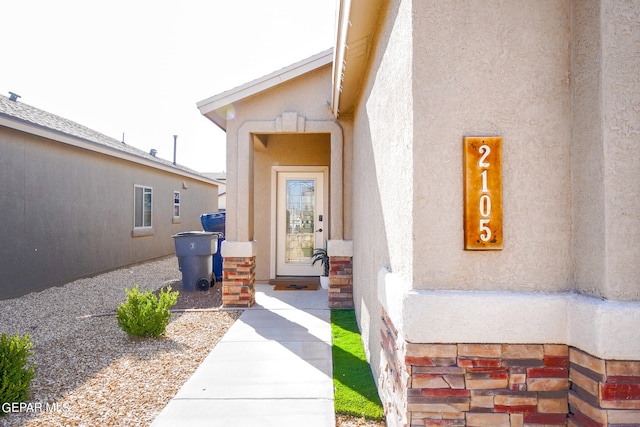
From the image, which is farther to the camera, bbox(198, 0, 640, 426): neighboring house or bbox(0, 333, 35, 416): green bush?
bbox(0, 333, 35, 416): green bush

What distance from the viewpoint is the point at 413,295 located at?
1.87 meters

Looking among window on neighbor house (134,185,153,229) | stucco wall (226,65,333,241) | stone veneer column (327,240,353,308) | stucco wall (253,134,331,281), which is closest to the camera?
stone veneer column (327,240,353,308)

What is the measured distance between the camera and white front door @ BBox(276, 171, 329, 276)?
26.7ft

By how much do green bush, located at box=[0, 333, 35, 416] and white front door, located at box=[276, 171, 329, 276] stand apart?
535cm

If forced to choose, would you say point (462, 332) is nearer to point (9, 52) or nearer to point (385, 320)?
point (385, 320)

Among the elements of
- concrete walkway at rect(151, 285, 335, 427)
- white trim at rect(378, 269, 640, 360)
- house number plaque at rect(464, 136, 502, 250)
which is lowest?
concrete walkway at rect(151, 285, 335, 427)

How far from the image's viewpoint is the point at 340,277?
19.1ft

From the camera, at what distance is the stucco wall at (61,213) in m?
6.99

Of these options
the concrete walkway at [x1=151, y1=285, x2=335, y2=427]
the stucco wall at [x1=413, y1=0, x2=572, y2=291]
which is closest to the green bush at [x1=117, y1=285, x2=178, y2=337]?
the concrete walkway at [x1=151, y1=285, x2=335, y2=427]

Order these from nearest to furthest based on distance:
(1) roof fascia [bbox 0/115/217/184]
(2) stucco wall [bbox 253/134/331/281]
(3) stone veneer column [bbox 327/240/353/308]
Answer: (3) stone veneer column [bbox 327/240/353/308]
(1) roof fascia [bbox 0/115/217/184]
(2) stucco wall [bbox 253/134/331/281]

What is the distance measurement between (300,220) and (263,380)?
16.5ft

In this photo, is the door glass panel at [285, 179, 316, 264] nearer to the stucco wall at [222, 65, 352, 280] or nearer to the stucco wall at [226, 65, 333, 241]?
the stucco wall at [222, 65, 352, 280]

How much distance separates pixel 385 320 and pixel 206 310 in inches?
158

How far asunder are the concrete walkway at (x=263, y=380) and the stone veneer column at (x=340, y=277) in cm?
56
